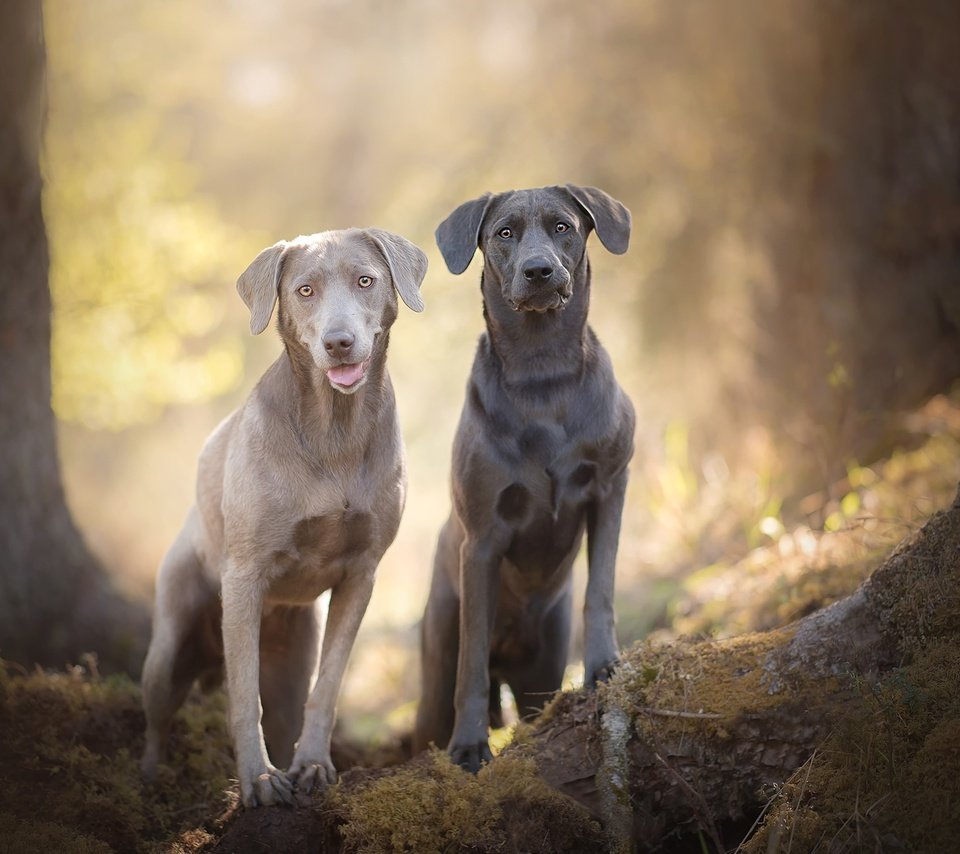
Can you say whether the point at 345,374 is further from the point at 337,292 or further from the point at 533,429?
the point at 533,429

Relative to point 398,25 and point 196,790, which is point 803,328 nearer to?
point 196,790

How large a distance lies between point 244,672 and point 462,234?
84.5 inches

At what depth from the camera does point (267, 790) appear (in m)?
3.76

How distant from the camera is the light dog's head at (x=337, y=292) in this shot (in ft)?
12.7

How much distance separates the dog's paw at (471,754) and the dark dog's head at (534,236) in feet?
6.12

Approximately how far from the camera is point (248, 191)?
17.5m

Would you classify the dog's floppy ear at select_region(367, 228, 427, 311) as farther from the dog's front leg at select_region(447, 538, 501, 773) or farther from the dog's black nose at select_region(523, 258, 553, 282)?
the dog's front leg at select_region(447, 538, 501, 773)

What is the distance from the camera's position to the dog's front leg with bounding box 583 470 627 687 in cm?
423

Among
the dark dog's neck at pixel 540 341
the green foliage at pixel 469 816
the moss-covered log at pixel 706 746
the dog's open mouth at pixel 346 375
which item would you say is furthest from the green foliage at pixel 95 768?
the dark dog's neck at pixel 540 341

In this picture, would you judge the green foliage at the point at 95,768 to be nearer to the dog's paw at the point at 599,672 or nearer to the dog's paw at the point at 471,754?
the dog's paw at the point at 471,754

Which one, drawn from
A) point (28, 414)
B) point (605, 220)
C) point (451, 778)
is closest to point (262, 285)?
point (605, 220)

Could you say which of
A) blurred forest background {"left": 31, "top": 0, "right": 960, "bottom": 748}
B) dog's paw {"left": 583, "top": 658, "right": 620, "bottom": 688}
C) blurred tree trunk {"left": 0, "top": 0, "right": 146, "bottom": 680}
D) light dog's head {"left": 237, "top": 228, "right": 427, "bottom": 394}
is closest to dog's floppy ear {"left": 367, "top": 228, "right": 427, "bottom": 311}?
light dog's head {"left": 237, "top": 228, "right": 427, "bottom": 394}

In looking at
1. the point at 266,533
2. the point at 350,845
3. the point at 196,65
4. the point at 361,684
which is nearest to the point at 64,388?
the point at 361,684

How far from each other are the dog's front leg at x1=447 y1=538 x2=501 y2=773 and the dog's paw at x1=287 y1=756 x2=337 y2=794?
1.83 ft
